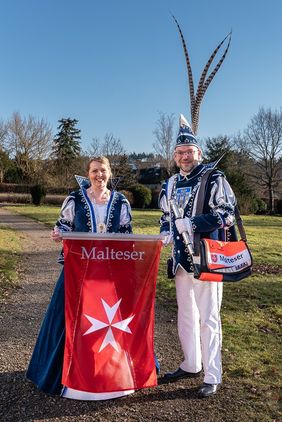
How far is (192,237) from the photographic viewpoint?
350 cm

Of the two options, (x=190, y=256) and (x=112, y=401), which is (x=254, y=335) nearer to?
(x=190, y=256)

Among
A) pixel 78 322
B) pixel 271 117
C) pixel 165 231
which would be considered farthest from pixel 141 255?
pixel 271 117

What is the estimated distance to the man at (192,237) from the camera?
11.4ft

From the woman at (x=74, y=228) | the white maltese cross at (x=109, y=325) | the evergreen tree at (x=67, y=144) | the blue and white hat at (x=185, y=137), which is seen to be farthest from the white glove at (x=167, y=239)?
the evergreen tree at (x=67, y=144)

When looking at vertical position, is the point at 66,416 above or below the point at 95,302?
below

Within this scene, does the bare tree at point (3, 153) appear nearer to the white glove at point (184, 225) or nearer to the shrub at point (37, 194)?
the shrub at point (37, 194)

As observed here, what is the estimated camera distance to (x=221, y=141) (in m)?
42.5

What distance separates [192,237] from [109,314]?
0.93 meters

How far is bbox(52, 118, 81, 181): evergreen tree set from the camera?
50.2m

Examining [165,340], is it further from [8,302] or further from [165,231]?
[8,302]

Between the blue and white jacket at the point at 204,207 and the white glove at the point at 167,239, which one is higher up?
the blue and white jacket at the point at 204,207

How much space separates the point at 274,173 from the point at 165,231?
44.8 metres

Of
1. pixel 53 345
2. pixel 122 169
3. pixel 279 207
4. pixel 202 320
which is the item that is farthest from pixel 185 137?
pixel 122 169

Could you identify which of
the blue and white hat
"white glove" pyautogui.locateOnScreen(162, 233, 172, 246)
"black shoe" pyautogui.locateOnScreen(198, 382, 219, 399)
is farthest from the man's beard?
"black shoe" pyautogui.locateOnScreen(198, 382, 219, 399)
